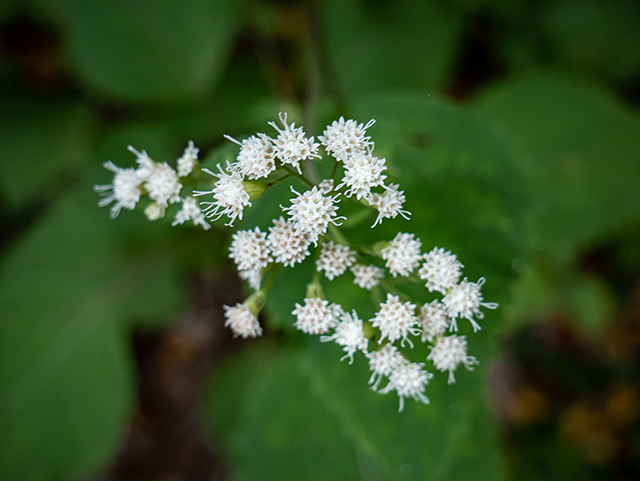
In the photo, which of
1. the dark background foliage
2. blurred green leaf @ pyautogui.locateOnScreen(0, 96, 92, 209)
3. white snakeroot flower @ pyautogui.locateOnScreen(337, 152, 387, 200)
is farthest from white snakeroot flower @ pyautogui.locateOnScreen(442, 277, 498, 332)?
blurred green leaf @ pyautogui.locateOnScreen(0, 96, 92, 209)

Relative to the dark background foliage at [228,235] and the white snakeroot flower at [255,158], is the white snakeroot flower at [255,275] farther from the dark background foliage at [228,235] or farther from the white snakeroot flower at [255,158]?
the dark background foliage at [228,235]

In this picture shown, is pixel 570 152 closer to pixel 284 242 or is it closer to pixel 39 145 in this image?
pixel 284 242

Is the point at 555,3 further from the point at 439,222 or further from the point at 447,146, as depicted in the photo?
the point at 439,222

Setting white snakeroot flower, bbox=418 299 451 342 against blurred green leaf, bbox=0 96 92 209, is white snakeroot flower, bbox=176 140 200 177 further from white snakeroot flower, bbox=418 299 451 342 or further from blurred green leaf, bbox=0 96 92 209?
blurred green leaf, bbox=0 96 92 209

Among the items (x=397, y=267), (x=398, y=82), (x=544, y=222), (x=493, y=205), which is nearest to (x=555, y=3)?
(x=398, y=82)

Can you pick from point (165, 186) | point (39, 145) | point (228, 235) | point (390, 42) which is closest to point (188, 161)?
point (165, 186)
